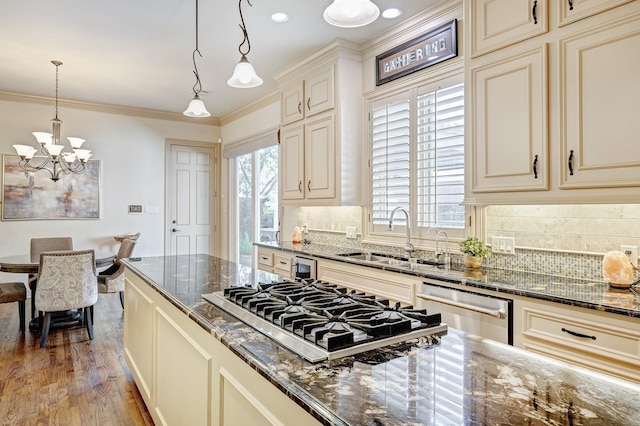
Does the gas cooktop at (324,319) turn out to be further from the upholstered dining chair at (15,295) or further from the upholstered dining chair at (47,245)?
the upholstered dining chair at (47,245)

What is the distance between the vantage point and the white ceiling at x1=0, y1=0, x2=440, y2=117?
3037 mm

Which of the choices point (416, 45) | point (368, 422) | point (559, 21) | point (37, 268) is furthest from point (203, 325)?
point (37, 268)

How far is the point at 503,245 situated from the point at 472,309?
2.21 feet

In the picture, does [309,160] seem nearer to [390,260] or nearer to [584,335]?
[390,260]

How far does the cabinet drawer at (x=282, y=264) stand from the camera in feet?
12.7

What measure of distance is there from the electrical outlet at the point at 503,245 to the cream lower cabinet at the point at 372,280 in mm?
601

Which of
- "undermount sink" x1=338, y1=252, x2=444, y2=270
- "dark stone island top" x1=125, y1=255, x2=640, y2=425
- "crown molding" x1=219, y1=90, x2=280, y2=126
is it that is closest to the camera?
"dark stone island top" x1=125, y1=255, x2=640, y2=425

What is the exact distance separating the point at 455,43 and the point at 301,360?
8.67 feet

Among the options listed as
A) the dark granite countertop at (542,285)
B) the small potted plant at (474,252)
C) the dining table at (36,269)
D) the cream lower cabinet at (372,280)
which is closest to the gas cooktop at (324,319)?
the dark granite countertop at (542,285)

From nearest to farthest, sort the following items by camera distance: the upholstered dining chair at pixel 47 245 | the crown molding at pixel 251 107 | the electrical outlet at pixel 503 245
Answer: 1. the electrical outlet at pixel 503 245
2. the upholstered dining chair at pixel 47 245
3. the crown molding at pixel 251 107

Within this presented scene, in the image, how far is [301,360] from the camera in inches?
40.4

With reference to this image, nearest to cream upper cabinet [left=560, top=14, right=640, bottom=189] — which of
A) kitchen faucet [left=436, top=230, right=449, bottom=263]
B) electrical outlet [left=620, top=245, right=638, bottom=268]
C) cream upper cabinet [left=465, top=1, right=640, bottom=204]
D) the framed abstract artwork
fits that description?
cream upper cabinet [left=465, top=1, right=640, bottom=204]

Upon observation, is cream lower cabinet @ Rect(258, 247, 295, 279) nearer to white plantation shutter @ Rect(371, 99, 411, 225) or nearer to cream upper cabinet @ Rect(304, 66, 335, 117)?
white plantation shutter @ Rect(371, 99, 411, 225)

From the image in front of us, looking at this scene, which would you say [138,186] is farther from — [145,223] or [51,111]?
[51,111]
